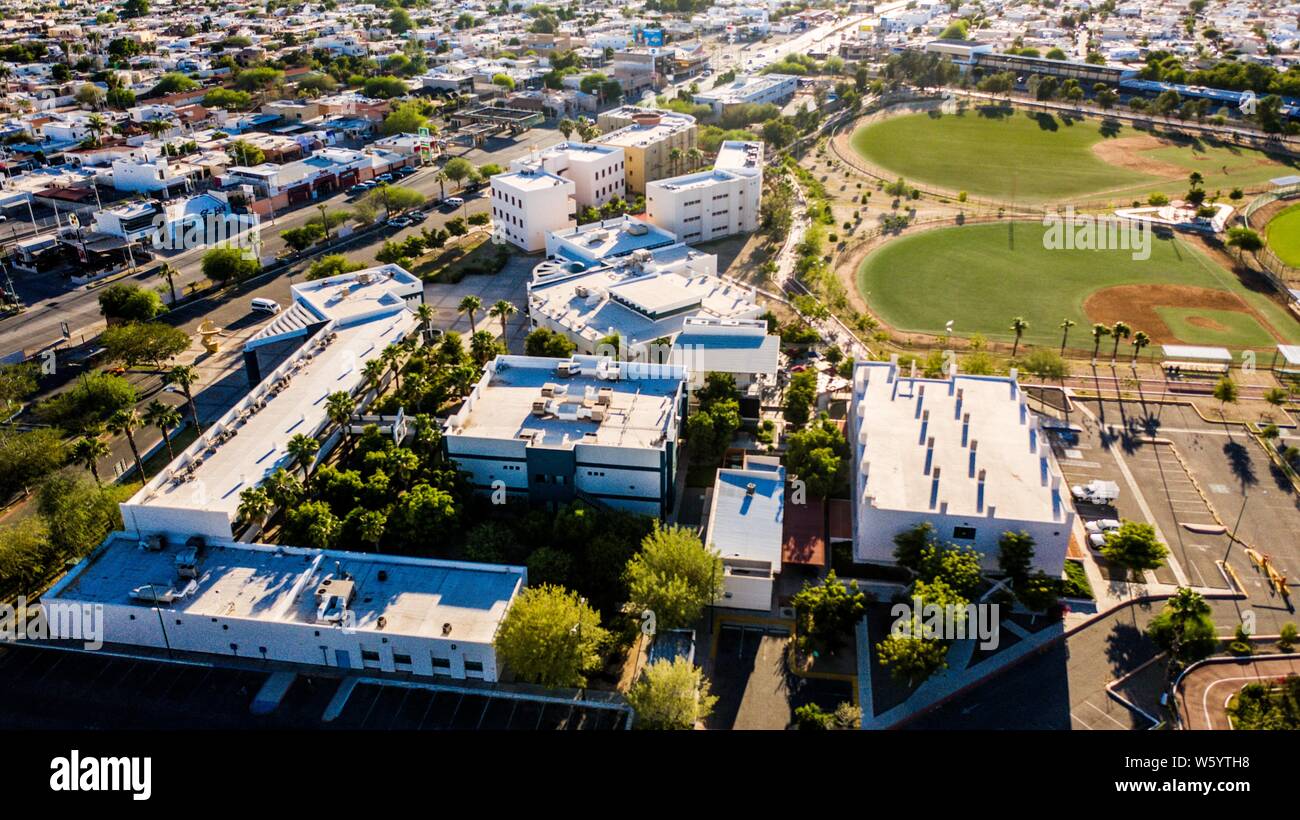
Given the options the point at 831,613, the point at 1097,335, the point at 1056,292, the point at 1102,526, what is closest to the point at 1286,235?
the point at 1056,292

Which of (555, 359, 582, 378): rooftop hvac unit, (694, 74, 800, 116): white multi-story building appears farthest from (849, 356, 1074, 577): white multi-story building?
(694, 74, 800, 116): white multi-story building

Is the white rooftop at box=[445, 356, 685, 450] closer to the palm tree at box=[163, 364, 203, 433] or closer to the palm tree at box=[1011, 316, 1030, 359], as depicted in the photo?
the palm tree at box=[163, 364, 203, 433]

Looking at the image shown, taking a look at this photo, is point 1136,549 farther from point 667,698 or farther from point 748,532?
point 667,698

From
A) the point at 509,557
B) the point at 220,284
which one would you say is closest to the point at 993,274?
the point at 509,557

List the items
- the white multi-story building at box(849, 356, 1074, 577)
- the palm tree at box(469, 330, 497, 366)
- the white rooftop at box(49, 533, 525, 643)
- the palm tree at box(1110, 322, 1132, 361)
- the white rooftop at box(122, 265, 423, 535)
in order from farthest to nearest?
the palm tree at box(1110, 322, 1132, 361) → the palm tree at box(469, 330, 497, 366) → the white rooftop at box(122, 265, 423, 535) → the white multi-story building at box(849, 356, 1074, 577) → the white rooftop at box(49, 533, 525, 643)

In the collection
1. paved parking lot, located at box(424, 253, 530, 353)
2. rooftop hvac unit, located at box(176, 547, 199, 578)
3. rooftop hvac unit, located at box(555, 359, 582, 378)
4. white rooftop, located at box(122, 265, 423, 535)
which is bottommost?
rooftop hvac unit, located at box(176, 547, 199, 578)

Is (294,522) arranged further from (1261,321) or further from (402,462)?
(1261,321)

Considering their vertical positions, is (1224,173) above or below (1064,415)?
above
